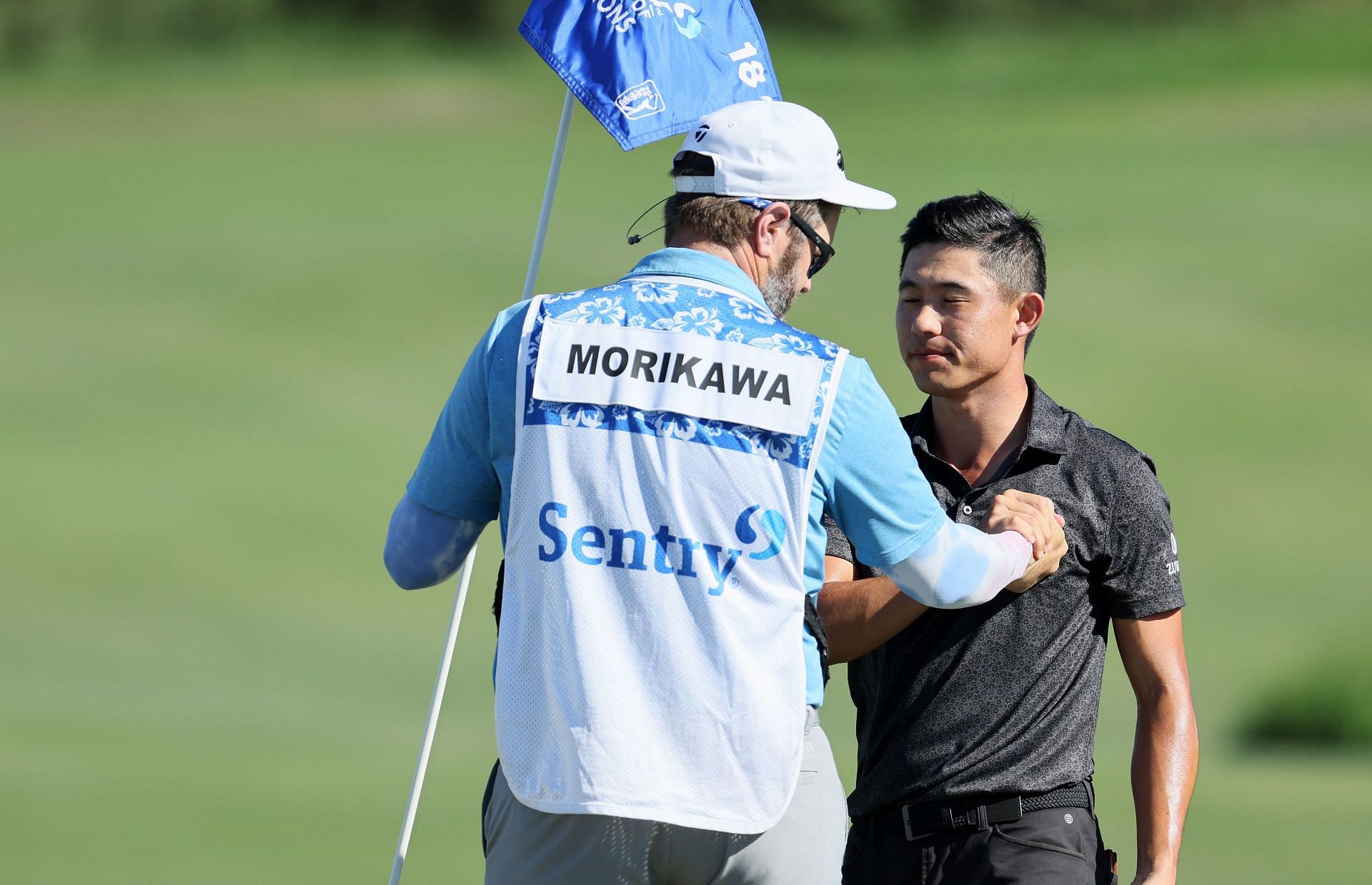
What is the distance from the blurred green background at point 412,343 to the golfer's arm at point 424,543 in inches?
192

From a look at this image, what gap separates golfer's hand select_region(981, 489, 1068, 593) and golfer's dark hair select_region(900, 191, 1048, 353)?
45 centimetres

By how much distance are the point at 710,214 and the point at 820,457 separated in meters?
0.41

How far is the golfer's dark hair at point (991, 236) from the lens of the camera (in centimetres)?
342

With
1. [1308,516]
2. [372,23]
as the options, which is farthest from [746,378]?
[372,23]

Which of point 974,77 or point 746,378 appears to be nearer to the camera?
point 746,378

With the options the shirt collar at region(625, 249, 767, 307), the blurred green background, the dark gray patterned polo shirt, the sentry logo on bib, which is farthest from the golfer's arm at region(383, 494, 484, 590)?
the blurred green background

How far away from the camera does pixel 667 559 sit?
8.18ft

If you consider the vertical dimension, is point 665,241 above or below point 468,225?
below

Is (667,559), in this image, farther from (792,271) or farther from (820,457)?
(792,271)

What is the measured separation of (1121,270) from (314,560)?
1158cm

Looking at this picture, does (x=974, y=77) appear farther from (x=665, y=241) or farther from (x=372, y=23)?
(x=665, y=241)

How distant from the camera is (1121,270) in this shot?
76.0ft

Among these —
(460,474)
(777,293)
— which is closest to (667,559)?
(460,474)

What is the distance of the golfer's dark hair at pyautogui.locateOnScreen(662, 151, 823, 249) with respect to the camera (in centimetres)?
270
